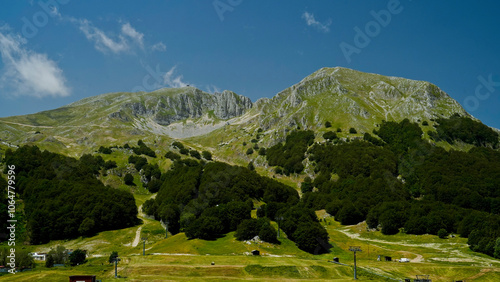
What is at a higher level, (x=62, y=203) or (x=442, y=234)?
(x=62, y=203)

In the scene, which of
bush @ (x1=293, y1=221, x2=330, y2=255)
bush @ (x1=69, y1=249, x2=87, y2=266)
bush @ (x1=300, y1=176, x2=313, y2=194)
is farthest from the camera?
bush @ (x1=300, y1=176, x2=313, y2=194)

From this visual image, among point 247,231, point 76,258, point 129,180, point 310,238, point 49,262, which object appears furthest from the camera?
point 129,180

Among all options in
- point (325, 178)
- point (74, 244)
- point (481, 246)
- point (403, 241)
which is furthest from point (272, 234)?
point (325, 178)

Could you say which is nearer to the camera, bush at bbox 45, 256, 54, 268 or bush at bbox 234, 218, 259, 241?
bush at bbox 45, 256, 54, 268

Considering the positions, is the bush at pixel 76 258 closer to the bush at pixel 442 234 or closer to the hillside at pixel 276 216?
the hillside at pixel 276 216

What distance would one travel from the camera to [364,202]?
148 m

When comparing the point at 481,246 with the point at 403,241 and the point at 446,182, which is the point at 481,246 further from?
the point at 446,182

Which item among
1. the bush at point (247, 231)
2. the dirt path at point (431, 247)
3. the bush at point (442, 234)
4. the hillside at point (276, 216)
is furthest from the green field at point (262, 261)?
the bush at point (247, 231)

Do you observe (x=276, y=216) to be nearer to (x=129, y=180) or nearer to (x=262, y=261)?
(x=262, y=261)

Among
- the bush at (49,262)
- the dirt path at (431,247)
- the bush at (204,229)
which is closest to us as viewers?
the bush at (49,262)

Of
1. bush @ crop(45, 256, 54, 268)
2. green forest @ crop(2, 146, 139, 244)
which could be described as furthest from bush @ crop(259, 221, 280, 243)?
green forest @ crop(2, 146, 139, 244)

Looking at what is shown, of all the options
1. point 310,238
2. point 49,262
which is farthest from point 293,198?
point 49,262

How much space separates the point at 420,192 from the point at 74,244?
15238 cm

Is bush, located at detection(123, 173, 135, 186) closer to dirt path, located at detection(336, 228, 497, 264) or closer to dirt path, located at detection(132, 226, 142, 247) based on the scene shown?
dirt path, located at detection(132, 226, 142, 247)
